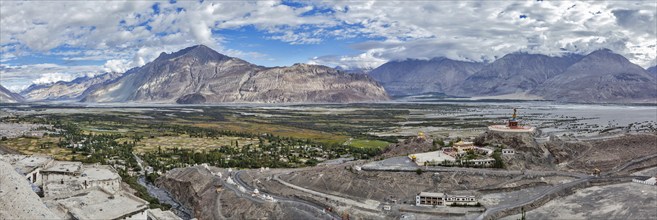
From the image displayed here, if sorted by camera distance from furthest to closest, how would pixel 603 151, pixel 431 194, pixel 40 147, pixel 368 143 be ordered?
pixel 368 143, pixel 40 147, pixel 603 151, pixel 431 194

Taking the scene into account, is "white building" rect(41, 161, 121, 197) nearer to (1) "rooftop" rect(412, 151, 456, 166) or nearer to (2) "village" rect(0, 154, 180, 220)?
(2) "village" rect(0, 154, 180, 220)

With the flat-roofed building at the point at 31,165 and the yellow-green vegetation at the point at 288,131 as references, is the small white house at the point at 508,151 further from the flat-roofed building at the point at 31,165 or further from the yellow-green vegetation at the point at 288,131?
the flat-roofed building at the point at 31,165

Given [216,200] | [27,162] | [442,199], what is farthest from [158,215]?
[442,199]

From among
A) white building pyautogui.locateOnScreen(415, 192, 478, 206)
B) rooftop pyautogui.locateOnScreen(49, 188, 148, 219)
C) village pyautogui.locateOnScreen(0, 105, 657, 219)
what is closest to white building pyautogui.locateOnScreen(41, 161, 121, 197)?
village pyautogui.locateOnScreen(0, 105, 657, 219)

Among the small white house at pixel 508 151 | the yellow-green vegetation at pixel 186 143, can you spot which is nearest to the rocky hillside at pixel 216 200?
the small white house at pixel 508 151

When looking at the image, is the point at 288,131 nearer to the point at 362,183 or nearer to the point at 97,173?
the point at 97,173

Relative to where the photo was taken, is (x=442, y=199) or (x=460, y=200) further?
(x=460, y=200)
